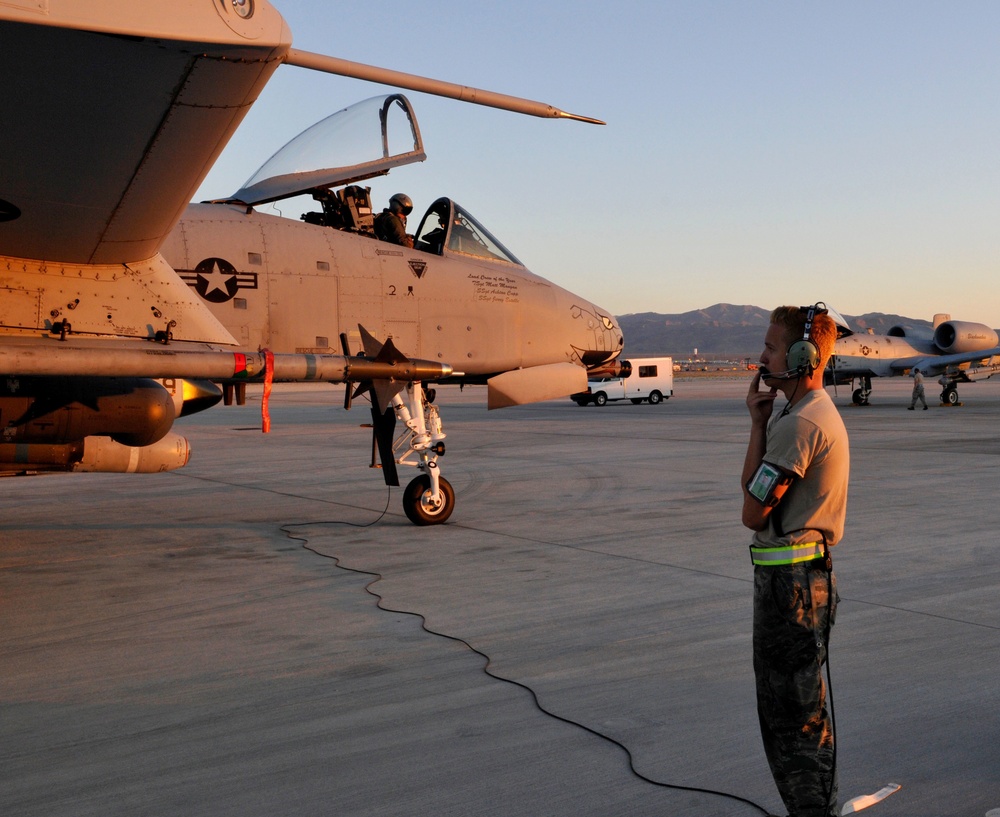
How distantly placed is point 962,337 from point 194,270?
109 ft

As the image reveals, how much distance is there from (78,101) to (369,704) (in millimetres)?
3400

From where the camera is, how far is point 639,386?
41.6 m

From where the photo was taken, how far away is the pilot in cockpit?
418 inches

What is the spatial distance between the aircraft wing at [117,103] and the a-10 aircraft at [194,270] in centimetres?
1

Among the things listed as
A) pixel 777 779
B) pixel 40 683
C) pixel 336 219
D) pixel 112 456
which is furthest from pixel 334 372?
pixel 777 779

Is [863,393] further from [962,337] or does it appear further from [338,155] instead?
[338,155]

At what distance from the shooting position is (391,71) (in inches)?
295

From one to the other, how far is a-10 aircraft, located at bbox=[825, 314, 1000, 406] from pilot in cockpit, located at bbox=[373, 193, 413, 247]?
85.3 ft

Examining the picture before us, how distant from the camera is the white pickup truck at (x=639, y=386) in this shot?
40.7m

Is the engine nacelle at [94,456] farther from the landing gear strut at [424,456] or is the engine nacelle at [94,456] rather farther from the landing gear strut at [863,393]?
the landing gear strut at [863,393]

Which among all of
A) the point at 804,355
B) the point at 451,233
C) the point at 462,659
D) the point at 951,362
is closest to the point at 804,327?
the point at 804,355

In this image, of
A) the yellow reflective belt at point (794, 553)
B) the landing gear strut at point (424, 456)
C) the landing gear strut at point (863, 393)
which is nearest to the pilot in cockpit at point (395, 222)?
the landing gear strut at point (424, 456)

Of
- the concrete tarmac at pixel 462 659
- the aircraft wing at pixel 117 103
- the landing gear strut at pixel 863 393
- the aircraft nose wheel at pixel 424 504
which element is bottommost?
the concrete tarmac at pixel 462 659

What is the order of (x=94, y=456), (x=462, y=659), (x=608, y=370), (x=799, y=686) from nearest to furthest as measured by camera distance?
(x=799, y=686)
(x=462, y=659)
(x=94, y=456)
(x=608, y=370)
